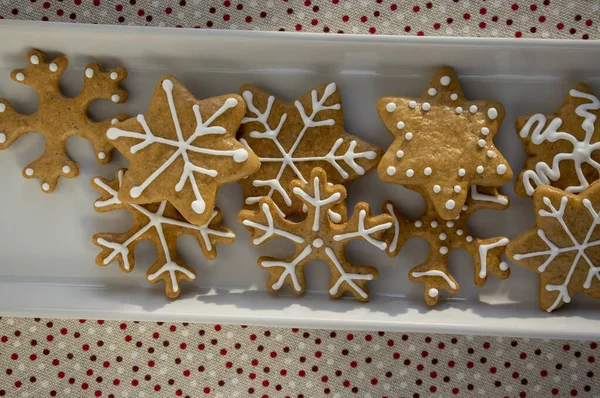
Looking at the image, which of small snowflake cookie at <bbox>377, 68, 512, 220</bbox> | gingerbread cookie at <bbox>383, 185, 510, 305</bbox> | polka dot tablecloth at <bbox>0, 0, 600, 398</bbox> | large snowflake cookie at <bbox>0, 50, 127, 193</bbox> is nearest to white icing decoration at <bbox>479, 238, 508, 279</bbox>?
gingerbread cookie at <bbox>383, 185, 510, 305</bbox>

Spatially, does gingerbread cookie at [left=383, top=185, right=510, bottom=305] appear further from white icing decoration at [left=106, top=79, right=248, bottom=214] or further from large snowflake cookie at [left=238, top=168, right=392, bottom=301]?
white icing decoration at [left=106, top=79, right=248, bottom=214]

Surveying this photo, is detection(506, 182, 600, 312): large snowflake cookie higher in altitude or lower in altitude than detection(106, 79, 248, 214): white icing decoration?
lower

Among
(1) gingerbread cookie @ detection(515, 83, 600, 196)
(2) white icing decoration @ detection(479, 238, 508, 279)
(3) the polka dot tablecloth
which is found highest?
(1) gingerbread cookie @ detection(515, 83, 600, 196)

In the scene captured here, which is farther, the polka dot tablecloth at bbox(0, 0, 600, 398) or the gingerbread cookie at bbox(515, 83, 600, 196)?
the polka dot tablecloth at bbox(0, 0, 600, 398)

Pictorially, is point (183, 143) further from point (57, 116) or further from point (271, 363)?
point (271, 363)
